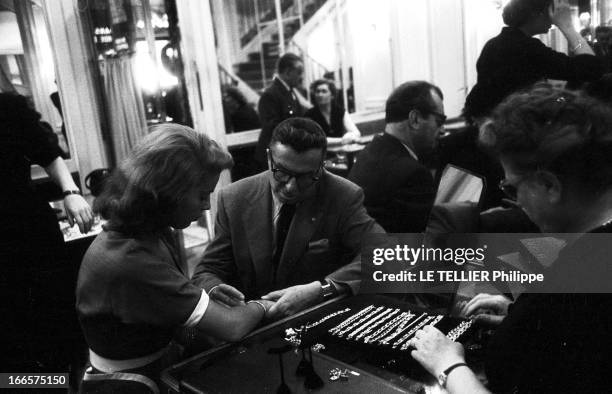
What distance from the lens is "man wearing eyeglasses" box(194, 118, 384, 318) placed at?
6.35ft

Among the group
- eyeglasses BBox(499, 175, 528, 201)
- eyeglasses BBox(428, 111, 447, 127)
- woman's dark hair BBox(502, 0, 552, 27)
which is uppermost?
woman's dark hair BBox(502, 0, 552, 27)

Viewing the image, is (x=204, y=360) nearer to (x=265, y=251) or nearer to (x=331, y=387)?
(x=331, y=387)

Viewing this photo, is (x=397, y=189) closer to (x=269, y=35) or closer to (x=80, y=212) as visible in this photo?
(x=80, y=212)

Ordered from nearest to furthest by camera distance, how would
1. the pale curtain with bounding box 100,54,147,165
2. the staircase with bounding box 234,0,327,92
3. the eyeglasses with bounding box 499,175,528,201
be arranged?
the eyeglasses with bounding box 499,175,528,201, the pale curtain with bounding box 100,54,147,165, the staircase with bounding box 234,0,327,92

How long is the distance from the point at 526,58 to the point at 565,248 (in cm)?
142

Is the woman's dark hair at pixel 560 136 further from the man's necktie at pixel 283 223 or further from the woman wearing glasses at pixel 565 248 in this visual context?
the man's necktie at pixel 283 223

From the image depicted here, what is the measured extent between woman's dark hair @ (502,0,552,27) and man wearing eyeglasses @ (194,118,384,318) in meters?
0.98

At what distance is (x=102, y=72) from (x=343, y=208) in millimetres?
2509

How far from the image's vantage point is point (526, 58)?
215cm

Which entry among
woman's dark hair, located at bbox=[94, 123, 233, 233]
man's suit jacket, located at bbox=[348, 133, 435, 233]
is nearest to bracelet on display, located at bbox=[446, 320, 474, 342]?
woman's dark hair, located at bbox=[94, 123, 233, 233]

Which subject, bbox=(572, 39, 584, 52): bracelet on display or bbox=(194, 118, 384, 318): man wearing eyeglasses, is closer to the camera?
bbox=(194, 118, 384, 318): man wearing eyeglasses

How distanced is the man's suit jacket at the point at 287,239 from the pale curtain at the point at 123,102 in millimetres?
1996

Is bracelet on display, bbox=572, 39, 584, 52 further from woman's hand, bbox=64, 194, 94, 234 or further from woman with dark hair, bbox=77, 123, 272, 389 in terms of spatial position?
woman's hand, bbox=64, 194, 94, 234

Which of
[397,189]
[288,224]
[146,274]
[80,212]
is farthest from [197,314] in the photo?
[397,189]
